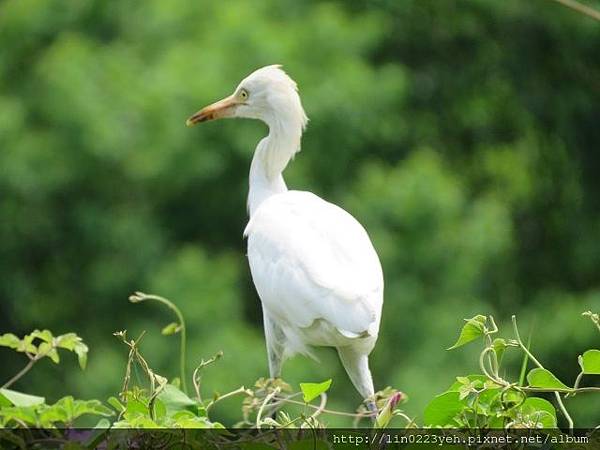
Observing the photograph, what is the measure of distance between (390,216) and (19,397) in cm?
753

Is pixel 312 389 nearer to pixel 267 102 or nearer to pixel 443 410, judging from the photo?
pixel 443 410

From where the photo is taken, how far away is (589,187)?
11602mm

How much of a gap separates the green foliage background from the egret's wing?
4.44 metres


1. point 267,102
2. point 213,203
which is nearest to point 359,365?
point 267,102

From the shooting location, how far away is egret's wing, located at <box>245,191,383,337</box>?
2734 mm

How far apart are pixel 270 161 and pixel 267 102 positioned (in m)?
0.15

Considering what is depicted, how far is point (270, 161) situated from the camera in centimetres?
340

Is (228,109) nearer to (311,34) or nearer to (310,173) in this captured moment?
Answer: (310,173)

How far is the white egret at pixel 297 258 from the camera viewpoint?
2777 millimetres

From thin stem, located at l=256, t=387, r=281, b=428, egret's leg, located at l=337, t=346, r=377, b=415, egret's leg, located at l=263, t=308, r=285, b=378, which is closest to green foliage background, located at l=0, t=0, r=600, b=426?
egret's leg, located at l=263, t=308, r=285, b=378

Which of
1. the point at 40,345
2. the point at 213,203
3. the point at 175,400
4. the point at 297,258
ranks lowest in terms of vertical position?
the point at 213,203

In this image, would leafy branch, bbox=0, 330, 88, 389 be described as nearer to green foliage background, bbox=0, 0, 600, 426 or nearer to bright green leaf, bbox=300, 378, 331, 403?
bright green leaf, bbox=300, 378, 331, 403

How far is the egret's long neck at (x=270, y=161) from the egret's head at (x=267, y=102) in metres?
0.02

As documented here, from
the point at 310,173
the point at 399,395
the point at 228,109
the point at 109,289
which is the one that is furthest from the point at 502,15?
the point at 399,395
